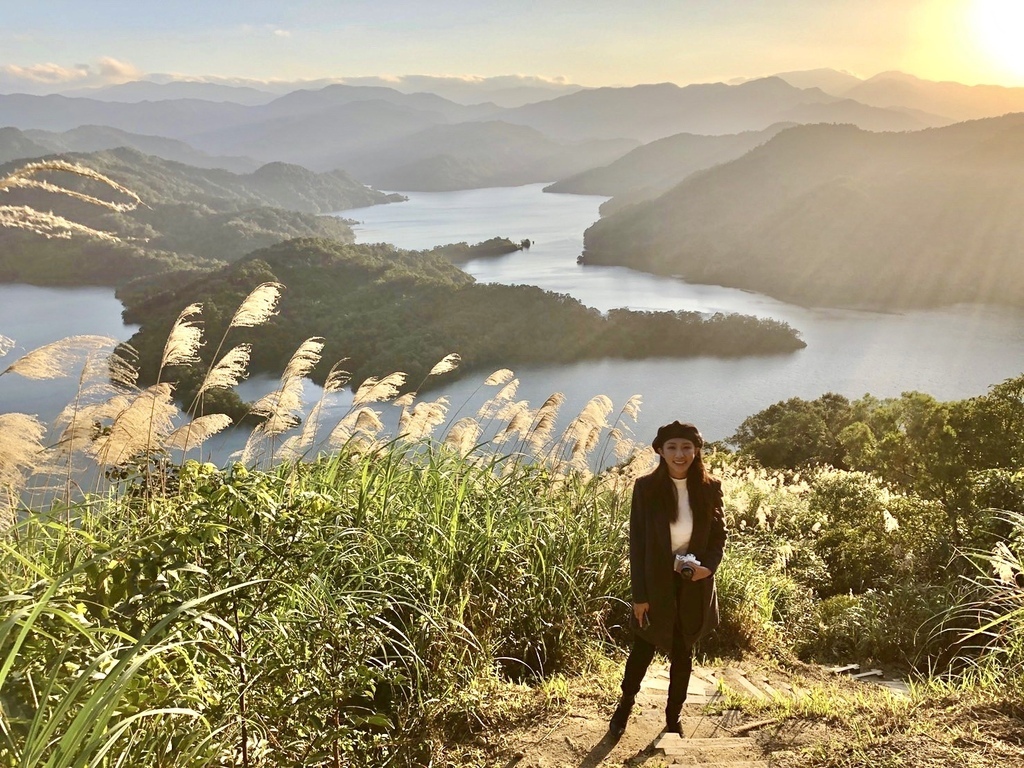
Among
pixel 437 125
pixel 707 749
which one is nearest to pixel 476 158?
pixel 437 125

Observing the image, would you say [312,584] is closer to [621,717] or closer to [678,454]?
[621,717]

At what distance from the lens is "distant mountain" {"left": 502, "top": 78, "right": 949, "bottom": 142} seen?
484 ft

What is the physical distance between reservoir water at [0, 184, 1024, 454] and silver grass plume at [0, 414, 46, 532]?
24.6 meters

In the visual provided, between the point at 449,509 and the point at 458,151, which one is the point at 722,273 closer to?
the point at 449,509

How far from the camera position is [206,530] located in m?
1.56

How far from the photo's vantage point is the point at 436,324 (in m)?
48.3

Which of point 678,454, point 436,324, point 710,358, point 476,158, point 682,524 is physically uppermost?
point 476,158

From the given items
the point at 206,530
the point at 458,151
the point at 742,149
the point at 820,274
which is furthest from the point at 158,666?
the point at 458,151

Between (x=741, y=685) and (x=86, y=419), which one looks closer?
(x=741, y=685)

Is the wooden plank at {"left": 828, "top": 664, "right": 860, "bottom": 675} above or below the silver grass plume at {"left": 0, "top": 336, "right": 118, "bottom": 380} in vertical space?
below

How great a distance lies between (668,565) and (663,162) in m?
123

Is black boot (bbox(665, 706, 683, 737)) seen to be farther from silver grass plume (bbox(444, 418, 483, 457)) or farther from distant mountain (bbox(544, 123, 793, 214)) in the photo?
distant mountain (bbox(544, 123, 793, 214))

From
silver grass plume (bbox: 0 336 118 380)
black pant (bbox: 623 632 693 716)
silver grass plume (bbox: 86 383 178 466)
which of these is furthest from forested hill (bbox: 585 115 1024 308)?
silver grass plume (bbox: 0 336 118 380)

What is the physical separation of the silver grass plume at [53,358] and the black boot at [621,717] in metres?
2.34
